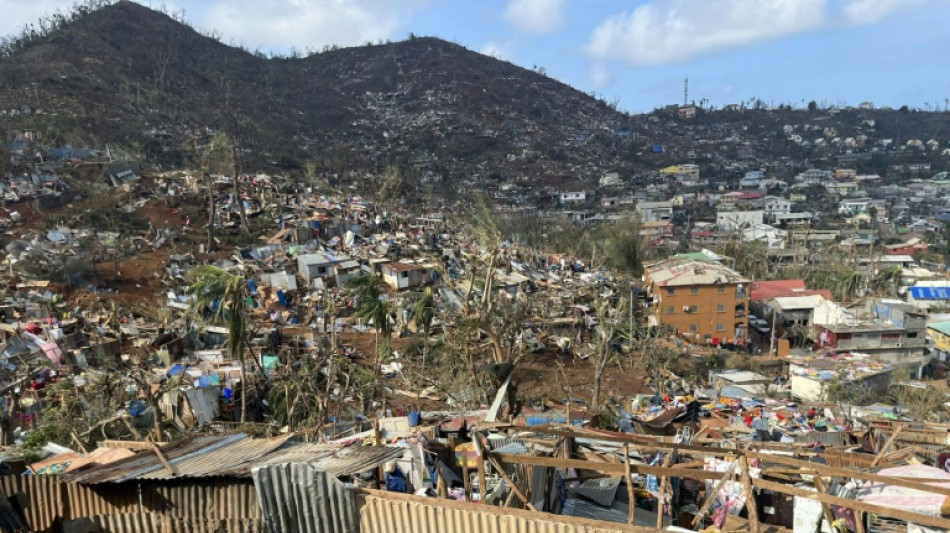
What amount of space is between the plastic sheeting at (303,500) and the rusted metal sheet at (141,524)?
333 mm

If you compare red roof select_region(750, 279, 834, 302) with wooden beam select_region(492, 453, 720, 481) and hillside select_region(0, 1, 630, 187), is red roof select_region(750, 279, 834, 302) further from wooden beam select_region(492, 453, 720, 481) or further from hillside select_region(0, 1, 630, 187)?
hillside select_region(0, 1, 630, 187)

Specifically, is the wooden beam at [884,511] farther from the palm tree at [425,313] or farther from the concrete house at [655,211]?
the concrete house at [655,211]

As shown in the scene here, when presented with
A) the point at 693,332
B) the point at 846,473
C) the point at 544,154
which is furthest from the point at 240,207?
the point at 544,154

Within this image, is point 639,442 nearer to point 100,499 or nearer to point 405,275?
point 100,499

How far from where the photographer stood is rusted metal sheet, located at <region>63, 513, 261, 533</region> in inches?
133

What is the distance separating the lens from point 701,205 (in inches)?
2167

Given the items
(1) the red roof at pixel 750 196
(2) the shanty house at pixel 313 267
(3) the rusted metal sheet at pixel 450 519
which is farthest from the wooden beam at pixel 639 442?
(1) the red roof at pixel 750 196

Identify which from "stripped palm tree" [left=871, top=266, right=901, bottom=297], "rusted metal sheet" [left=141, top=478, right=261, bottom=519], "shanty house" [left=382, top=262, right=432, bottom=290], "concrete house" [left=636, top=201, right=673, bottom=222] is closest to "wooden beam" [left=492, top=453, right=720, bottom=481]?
"rusted metal sheet" [left=141, top=478, right=261, bottom=519]

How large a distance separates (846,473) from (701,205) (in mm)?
55446

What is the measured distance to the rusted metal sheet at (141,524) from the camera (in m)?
3.37

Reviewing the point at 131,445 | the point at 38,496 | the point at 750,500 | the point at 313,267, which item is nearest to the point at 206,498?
the point at 38,496

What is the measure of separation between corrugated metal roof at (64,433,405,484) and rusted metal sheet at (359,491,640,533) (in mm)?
267

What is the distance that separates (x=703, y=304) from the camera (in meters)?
21.6

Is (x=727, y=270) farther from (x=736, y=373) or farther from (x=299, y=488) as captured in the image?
(x=299, y=488)
